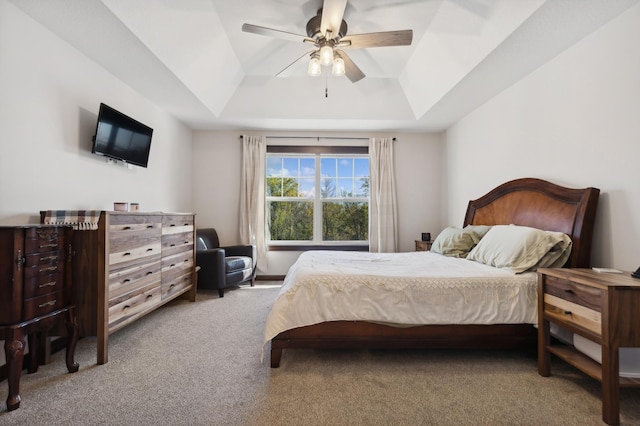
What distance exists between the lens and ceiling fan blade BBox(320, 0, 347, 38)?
2.11 m

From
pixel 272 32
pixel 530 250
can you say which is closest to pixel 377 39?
pixel 272 32

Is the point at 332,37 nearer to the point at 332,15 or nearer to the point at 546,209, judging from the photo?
the point at 332,15

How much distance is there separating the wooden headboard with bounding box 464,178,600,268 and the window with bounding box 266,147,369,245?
195 centimetres

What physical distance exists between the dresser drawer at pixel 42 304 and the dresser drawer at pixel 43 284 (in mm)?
28

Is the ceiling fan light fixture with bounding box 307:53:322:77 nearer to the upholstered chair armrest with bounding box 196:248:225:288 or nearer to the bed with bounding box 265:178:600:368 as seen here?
the bed with bounding box 265:178:600:368

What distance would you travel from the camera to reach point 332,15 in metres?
2.21

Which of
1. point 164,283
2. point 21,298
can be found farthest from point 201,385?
point 164,283

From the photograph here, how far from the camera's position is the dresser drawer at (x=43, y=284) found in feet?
5.50

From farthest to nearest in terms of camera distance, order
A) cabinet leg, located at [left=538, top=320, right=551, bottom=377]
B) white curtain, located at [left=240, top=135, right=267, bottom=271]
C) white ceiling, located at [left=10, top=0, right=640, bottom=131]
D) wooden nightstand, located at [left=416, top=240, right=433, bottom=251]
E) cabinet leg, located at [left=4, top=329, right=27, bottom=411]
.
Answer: white curtain, located at [left=240, top=135, right=267, bottom=271] < wooden nightstand, located at [left=416, top=240, right=433, bottom=251] < white ceiling, located at [left=10, top=0, right=640, bottom=131] < cabinet leg, located at [left=538, top=320, right=551, bottom=377] < cabinet leg, located at [left=4, top=329, right=27, bottom=411]

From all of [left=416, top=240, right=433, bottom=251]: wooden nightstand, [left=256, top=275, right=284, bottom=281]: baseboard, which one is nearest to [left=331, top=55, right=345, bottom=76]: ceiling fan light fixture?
[left=416, top=240, right=433, bottom=251]: wooden nightstand

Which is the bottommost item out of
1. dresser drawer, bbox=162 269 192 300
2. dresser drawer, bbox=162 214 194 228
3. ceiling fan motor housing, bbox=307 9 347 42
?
dresser drawer, bbox=162 269 192 300

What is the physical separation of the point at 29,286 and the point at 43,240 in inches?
10.8

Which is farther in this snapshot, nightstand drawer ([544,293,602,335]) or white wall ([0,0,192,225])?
white wall ([0,0,192,225])

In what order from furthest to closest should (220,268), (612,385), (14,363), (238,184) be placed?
(238,184) → (220,268) → (14,363) → (612,385)
